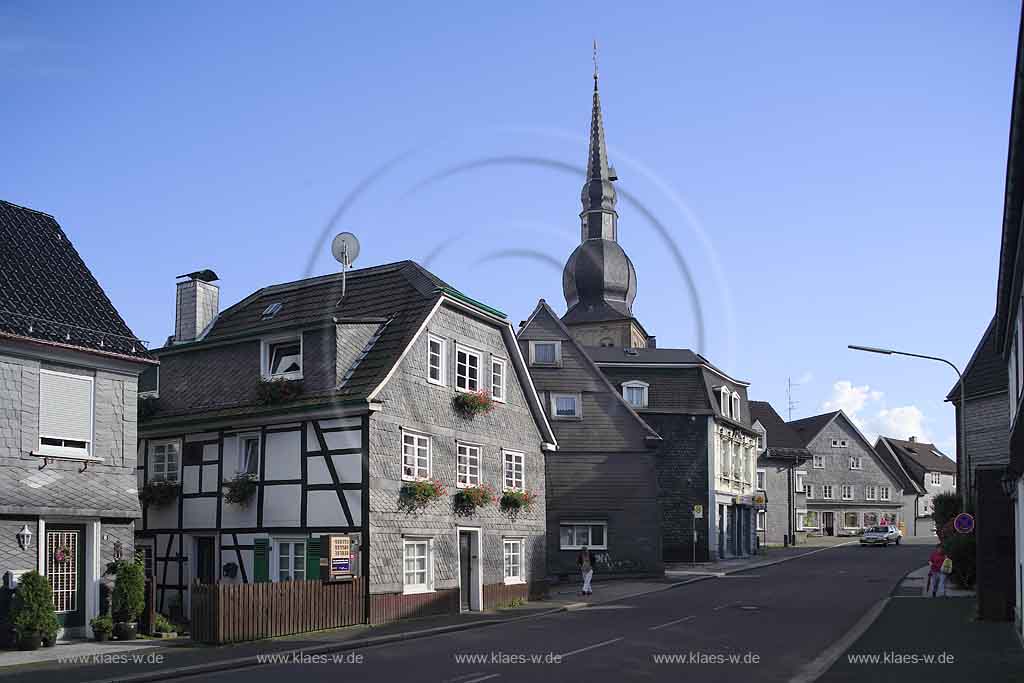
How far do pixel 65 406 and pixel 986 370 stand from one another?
41608 millimetres

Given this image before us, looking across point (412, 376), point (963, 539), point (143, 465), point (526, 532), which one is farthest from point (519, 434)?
point (963, 539)

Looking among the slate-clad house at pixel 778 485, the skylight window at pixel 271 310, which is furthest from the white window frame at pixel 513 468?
the slate-clad house at pixel 778 485

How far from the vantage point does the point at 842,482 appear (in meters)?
101

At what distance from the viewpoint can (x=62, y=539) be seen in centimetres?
2431

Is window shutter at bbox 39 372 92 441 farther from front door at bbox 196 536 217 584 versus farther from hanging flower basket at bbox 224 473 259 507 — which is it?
front door at bbox 196 536 217 584

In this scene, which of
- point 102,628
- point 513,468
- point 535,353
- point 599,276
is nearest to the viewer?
point 102,628

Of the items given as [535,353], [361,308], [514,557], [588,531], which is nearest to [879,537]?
[588,531]

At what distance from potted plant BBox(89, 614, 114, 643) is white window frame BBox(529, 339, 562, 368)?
86.7 feet

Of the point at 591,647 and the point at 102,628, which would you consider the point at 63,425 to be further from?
the point at 591,647

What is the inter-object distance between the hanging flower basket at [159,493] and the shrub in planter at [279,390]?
4.36 metres

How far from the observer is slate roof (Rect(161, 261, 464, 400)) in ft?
97.0

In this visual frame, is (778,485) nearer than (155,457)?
No

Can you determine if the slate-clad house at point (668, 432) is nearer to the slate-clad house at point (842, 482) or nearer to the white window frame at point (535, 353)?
the white window frame at point (535, 353)

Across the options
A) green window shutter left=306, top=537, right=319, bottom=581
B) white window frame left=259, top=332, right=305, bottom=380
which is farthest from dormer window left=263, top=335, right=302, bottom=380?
green window shutter left=306, top=537, right=319, bottom=581
